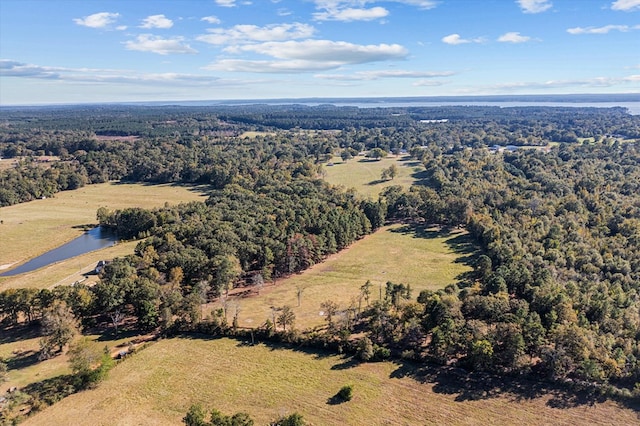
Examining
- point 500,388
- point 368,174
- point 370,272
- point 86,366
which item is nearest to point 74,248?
point 86,366

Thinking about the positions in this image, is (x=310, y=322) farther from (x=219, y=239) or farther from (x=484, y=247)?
(x=484, y=247)

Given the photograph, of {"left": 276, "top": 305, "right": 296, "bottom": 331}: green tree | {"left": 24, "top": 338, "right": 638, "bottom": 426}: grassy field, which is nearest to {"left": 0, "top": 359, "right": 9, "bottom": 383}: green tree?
{"left": 24, "top": 338, "right": 638, "bottom": 426}: grassy field

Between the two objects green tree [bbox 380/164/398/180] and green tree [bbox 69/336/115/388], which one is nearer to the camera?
green tree [bbox 69/336/115/388]

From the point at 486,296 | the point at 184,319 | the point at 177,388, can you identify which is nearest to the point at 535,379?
the point at 486,296

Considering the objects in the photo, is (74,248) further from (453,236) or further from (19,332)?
(453,236)

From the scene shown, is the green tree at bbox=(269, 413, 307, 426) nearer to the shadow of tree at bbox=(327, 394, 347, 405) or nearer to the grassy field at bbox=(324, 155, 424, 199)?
the shadow of tree at bbox=(327, 394, 347, 405)

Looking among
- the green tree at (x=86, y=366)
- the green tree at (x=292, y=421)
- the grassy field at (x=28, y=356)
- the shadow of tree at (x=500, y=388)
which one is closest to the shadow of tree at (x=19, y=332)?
the grassy field at (x=28, y=356)
